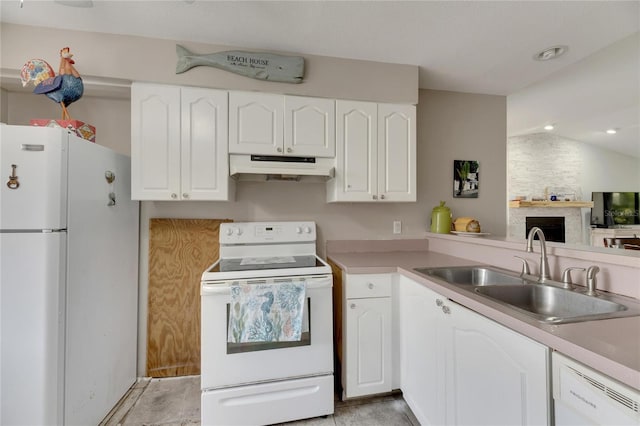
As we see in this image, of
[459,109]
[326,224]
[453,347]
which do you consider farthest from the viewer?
[459,109]

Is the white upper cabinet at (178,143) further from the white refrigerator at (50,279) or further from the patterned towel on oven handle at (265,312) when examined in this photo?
the patterned towel on oven handle at (265,312)

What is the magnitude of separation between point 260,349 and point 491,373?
1.13 metres

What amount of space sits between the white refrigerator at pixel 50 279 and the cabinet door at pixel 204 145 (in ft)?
1.58

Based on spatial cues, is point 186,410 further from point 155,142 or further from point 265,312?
point 155,142

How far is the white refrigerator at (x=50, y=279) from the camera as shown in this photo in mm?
1158

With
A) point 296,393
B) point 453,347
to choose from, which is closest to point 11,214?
point 296,393

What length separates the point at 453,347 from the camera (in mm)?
1160

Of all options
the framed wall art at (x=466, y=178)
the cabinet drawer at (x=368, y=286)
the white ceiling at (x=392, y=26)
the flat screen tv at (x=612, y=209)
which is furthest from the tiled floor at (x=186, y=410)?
the flat screen tv at (x=612, y=209)

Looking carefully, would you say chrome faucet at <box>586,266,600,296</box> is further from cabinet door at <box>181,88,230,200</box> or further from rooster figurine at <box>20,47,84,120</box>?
rooster figurine at <box>20,47,84,120</box>

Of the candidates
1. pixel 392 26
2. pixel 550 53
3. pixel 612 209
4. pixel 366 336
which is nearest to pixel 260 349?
pixel 366 336

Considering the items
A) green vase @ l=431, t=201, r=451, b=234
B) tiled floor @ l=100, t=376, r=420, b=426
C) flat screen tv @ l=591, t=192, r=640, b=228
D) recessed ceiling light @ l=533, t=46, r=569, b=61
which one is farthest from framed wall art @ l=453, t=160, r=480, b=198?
flat screen tv @ l=591, t=192, r=640, b=228

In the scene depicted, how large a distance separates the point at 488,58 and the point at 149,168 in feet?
8.39

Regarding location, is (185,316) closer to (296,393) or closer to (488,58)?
(296,393)

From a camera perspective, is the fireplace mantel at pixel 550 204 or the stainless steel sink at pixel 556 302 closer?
the stainless steel sink at pixel 556 302
